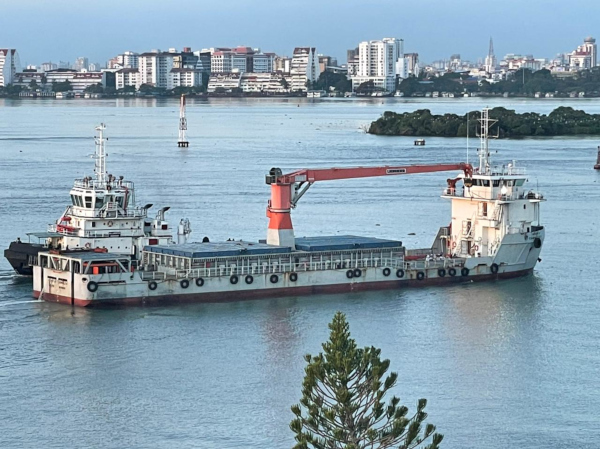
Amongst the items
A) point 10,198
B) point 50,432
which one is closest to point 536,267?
point 50,432

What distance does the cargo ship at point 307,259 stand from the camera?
3184cm

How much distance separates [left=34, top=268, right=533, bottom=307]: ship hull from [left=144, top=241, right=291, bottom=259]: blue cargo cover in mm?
911

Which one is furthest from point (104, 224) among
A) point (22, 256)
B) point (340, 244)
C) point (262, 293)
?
point (340, 244)

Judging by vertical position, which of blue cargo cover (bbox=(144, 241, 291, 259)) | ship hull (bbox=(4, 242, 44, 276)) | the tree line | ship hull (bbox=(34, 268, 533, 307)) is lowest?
ship hull (bbox=(34, 268, 533, 307))

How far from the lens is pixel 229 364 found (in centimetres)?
2697

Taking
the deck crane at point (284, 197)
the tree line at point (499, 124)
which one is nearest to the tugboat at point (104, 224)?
the deck crane at point (284, 197)

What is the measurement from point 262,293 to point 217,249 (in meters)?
1.52

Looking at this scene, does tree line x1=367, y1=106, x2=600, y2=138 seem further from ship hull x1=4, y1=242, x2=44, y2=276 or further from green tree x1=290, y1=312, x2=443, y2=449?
green tree x1=290, y1=312, x2=443, y2=449

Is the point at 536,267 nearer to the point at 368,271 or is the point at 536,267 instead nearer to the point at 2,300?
the point at 368,271

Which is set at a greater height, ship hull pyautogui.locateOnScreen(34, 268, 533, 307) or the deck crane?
the deck crane

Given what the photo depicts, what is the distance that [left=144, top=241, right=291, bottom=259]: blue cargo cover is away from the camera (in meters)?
32.5

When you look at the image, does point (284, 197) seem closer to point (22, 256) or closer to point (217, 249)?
point (217, 249)

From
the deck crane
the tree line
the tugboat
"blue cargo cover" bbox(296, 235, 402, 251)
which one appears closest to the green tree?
"blue cargo cover" bbox(296, 235, 402, 251)

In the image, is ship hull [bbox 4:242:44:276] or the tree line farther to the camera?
the tree line
